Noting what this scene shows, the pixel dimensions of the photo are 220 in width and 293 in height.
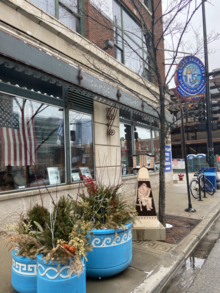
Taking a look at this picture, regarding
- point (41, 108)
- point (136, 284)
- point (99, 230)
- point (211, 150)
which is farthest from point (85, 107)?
point (211, 150)

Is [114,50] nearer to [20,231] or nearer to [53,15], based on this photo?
[53,15]

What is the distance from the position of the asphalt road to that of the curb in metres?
0.36

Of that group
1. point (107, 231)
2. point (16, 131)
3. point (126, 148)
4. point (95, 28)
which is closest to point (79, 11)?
point (95, 28)

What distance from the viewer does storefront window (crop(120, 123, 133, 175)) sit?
9.69 meters

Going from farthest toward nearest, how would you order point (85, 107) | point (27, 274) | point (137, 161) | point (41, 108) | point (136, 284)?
point (85, 107), point (41, 108), point (137, 161), point (136, 284), point (27, 274)

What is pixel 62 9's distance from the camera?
7457mm

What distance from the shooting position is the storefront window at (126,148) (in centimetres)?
969

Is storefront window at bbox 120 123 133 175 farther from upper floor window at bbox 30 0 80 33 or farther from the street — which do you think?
the street

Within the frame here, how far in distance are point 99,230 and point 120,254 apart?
1.50 feet

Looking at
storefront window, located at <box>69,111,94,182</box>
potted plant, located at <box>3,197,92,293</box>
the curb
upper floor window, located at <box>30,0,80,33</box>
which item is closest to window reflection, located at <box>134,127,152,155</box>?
storefront window, located at <box>69,111,94,182</box>

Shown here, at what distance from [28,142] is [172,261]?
4.27m

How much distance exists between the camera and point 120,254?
3.08 meters

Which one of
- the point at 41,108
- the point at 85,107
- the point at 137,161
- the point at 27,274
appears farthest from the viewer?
the point at 85,107

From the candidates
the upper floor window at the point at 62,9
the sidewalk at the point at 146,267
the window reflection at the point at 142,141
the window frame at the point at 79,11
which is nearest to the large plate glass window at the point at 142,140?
the window reflection at the point at 142,141
